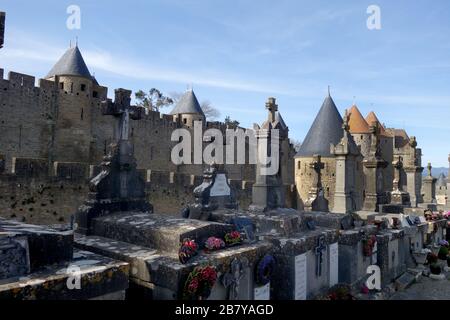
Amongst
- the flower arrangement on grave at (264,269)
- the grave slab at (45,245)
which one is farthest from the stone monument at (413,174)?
the grave slab at (45,245)

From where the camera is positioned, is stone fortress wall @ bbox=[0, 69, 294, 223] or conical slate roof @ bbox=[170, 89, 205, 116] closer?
stone fortress wall @ bbox=[0, 69, 294, 223]

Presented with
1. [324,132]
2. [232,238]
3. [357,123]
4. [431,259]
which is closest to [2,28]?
[232,238]

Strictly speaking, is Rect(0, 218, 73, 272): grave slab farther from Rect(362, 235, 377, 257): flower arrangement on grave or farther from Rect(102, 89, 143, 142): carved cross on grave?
Rect(362, 235, 377, 257): flower arrangement on grave

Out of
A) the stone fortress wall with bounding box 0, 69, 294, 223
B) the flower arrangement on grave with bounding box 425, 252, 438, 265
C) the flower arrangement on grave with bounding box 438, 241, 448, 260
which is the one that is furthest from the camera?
the stone fortress wall with bounding box 0, 69, 294, 223

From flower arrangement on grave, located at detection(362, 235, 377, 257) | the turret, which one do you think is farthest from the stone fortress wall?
flower arrangement on grave, located at detection(362, 235, 377, 257)

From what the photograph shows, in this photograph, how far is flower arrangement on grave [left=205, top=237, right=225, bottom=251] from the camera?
14.8 feet

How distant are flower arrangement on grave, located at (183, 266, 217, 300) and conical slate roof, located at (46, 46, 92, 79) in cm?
1753

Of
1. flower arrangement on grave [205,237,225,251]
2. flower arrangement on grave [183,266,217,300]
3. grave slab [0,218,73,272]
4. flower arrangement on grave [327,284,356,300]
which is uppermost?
grave slab [0,218,73,272]

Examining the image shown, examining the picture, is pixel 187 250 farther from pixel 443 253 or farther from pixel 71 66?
pixel 71 66

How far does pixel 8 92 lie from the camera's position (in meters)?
16.0

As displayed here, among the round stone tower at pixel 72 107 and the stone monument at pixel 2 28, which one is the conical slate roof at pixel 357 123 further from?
the stone monument at pixel 2 28

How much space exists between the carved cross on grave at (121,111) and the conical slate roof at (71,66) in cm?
1364

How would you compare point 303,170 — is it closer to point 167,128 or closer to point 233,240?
point 167,128

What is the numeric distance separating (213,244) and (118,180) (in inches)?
102
